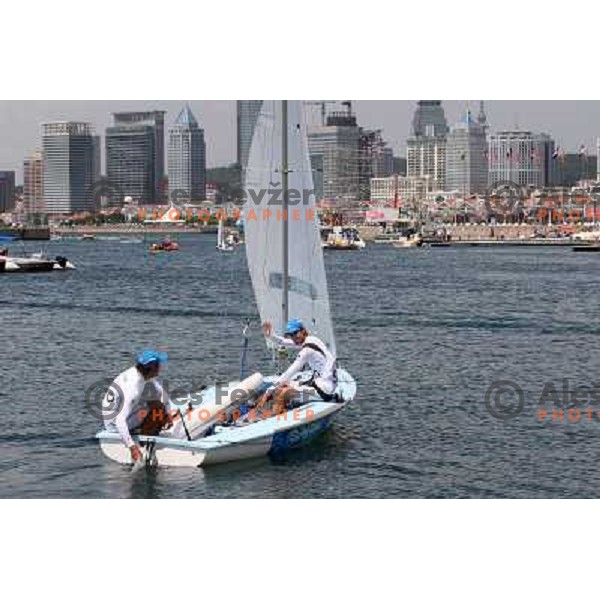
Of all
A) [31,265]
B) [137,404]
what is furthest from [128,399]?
[31,265]

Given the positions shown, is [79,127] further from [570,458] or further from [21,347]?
[570,458]

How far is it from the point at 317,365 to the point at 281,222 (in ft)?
7.85

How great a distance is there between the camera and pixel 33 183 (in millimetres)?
102812

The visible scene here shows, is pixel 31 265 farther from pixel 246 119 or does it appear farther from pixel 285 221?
pixel 285 221

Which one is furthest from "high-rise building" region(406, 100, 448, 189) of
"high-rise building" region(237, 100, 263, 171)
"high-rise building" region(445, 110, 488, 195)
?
"high-rise building" region(237, 100, 263, 171)

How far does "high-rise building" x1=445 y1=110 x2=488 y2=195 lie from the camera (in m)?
121

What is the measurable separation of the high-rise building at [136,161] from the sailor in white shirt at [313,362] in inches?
2505

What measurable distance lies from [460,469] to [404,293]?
109 ft

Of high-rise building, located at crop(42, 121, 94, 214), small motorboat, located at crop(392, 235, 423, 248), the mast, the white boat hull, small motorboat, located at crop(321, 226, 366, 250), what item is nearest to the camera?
the white boat hull

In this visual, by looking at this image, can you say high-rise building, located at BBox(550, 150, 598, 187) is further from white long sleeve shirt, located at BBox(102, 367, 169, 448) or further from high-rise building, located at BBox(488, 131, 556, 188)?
white long sleeve shirt, located at BBox(102, 367, 169, 448)

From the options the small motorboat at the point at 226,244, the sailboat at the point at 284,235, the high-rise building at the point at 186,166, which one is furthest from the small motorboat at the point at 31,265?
the sailboat at the point at 284,235

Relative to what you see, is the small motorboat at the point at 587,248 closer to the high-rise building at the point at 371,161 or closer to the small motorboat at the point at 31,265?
the high-rise building at the point at 371,161

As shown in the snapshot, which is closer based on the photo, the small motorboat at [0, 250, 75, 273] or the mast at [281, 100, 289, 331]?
the mast at [281, 100, 289, 331]

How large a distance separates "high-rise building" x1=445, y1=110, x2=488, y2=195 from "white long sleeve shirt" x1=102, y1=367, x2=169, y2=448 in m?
99.3
